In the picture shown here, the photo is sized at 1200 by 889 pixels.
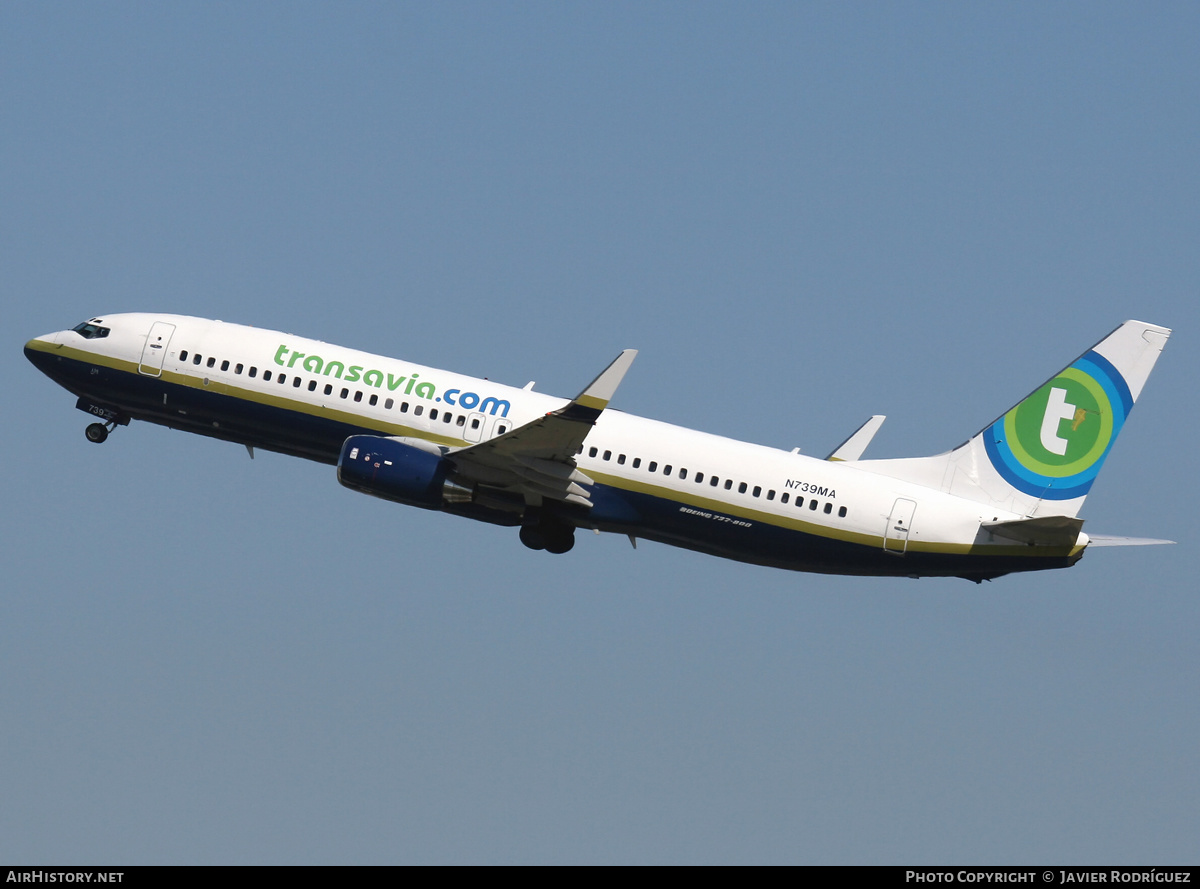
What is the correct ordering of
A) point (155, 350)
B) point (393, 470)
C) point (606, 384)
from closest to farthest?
point (606, 384), point (393, 470), point (155, 350)

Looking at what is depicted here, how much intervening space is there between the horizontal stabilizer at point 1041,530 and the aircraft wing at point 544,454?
42.7ft

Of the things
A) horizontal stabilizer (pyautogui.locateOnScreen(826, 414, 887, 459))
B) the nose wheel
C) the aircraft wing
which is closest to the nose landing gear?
the nose wheel

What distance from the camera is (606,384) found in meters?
46.4

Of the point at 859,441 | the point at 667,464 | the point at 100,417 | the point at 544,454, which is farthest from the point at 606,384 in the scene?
the point at 100,417

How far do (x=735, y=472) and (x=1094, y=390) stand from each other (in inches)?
479

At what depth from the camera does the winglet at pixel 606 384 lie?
4597cm

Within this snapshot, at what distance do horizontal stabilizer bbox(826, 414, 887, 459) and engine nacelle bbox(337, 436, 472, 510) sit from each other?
14.1 meters

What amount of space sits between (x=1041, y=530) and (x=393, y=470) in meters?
20.2

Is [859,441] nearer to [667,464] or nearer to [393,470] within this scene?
[667,464]

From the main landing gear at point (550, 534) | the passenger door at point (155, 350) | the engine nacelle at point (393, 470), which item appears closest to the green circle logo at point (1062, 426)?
the main landing gear at point (550, 534)

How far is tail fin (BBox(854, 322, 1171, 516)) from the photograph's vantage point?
51.0 meters

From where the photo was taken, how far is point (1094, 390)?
51.5 metres

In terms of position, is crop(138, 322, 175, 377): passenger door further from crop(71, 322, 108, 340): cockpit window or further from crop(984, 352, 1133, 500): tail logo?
crop(984, 352, 1133, 500): tail logo

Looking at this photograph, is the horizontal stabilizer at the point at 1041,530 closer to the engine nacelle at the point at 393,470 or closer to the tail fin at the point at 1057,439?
the tail fin at the point at 1057,439
